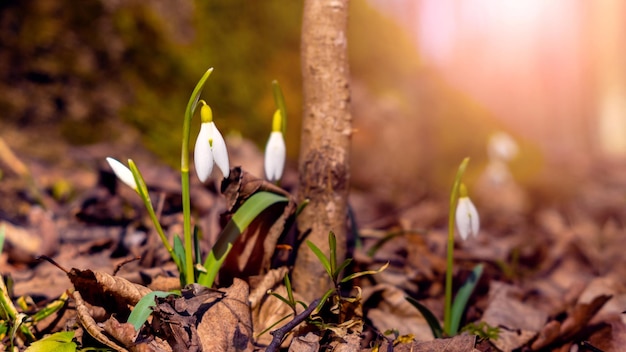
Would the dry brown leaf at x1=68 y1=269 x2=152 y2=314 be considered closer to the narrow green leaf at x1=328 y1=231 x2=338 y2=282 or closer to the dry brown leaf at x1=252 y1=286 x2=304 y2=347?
the dry brown leaf at x1=252 y1=286 x2=304 y2=347

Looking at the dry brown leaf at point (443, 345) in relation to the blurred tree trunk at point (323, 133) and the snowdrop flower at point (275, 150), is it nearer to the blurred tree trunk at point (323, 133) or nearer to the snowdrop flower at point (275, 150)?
the blurred tree trunk at point (323, 133)

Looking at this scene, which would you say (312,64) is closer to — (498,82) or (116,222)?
(116,222)

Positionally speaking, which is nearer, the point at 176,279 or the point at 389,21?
the point at 176,279

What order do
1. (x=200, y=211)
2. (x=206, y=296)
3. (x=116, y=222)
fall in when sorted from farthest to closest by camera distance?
(x=200, y=211) < (x=116, y=222) < (x=206, y=296)

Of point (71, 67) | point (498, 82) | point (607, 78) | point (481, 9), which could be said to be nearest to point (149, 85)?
point (71, 67)

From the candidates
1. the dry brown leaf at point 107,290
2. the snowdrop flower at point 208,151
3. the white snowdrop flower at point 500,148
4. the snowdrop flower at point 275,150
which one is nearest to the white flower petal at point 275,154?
the snowdrop flower at point 275,150

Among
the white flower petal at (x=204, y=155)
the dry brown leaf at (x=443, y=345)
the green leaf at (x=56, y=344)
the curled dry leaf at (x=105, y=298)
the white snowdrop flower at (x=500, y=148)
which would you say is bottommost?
the white snowdrop flower at (x=500, y=148)
